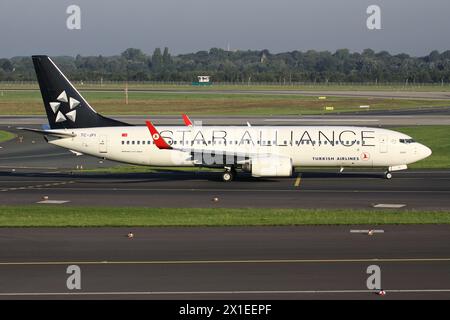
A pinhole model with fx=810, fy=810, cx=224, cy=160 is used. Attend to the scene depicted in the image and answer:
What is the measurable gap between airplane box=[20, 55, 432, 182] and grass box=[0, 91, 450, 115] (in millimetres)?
66545

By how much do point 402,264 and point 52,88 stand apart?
3259 cm

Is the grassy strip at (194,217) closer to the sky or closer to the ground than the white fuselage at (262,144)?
closer to the ground

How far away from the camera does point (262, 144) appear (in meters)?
54.6

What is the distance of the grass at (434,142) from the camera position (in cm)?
6550

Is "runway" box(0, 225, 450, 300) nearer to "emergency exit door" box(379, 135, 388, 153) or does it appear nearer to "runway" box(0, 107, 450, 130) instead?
"emergency exit door" box(379, 135, 388, 153)

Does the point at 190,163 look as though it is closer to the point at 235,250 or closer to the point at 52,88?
the point at 52,88

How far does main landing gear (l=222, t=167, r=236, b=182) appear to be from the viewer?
55062 millimetres

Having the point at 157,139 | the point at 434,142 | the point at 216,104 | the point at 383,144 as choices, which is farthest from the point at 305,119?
Result: the point at 157,139

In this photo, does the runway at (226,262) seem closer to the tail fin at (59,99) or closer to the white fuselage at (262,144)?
the white fuselage at (262,144)

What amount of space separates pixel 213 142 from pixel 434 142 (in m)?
32.9

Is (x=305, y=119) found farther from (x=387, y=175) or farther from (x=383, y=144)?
(x=383, y=144)

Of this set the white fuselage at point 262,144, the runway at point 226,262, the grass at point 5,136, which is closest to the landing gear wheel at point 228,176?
the white fuselage at point 262,144

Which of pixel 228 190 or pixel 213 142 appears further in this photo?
pixel 213 142

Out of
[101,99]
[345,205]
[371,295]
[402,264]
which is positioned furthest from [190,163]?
[101,99]
